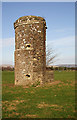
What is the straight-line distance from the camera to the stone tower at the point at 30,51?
39.3 ft

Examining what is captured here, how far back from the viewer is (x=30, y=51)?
1212 cm

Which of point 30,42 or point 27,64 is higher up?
point 30,42

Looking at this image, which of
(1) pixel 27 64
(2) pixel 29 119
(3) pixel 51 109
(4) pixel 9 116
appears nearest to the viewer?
(2) pixel 29 119

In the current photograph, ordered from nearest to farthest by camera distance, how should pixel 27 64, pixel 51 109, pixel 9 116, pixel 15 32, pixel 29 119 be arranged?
pixel 29 119
pixel 9 116
pixel 51 109
pixel 27 64
pixel 15 32

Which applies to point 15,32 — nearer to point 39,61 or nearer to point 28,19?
point 28,19

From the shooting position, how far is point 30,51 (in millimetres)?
12117

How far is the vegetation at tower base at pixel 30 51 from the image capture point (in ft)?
39.3

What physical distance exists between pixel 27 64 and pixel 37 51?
1.78 metres

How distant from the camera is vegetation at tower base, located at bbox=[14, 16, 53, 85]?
39.3 feet

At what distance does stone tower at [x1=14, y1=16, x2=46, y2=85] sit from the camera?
11984 mm

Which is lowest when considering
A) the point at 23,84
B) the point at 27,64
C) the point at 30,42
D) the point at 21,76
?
the point at 23,84

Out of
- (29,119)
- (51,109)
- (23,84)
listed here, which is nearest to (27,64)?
(23,84)

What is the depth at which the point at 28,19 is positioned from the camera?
41.0 feet

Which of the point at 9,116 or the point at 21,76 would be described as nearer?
the point at 9,116
